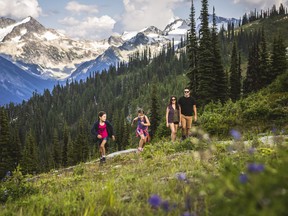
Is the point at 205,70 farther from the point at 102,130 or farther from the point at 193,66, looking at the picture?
the point at 102,130

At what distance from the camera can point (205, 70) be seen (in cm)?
3878

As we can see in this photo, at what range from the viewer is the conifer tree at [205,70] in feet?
126

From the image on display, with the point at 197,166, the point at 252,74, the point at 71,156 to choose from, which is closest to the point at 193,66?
the point at 252,74

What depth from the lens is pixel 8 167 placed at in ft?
176

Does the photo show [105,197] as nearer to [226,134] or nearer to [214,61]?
[226,134]

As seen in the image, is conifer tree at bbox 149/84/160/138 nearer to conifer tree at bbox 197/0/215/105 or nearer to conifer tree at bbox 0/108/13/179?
conifer tree at bbox 197/0/215/105

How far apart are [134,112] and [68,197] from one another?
594 feet

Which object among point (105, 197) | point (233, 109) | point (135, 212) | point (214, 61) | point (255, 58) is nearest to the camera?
point (135, 212)

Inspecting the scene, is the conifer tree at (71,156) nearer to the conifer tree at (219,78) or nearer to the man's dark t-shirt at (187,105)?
the conifer tree at (219,78)

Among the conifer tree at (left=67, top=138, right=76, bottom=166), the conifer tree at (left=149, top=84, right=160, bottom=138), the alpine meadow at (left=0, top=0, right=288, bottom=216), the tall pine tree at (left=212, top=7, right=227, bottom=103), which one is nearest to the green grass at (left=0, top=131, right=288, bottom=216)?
the alpine meadow at (left=0, top=0, right=288, bottom=216)

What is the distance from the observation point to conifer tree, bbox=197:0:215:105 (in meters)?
38.3

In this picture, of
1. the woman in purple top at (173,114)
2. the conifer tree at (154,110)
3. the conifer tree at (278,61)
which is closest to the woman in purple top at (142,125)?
the woman in purple top at (173,114)

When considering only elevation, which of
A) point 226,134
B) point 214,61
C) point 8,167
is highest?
point 214,61

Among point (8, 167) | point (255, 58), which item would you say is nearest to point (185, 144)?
point (8, 167)
